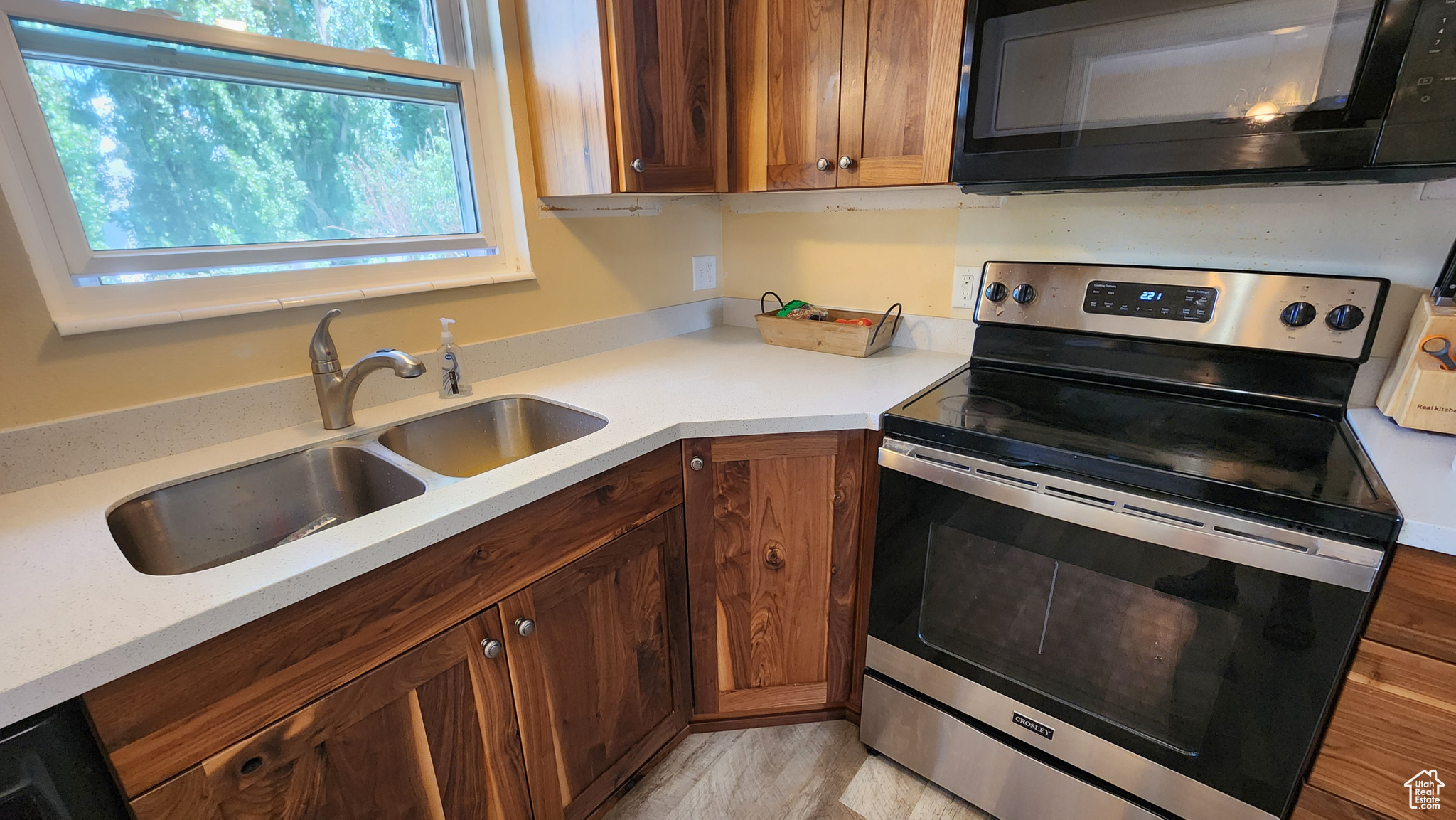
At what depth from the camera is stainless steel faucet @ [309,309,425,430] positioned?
1.15m

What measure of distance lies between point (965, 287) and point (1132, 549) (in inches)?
34.0

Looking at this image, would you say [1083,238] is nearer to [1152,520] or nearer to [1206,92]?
[1206,92]

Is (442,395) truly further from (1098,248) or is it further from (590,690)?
(1098,248)

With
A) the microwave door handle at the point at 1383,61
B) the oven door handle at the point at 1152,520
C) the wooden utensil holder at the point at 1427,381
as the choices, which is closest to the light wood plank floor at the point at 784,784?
the oven door handle at the point at 1152,520

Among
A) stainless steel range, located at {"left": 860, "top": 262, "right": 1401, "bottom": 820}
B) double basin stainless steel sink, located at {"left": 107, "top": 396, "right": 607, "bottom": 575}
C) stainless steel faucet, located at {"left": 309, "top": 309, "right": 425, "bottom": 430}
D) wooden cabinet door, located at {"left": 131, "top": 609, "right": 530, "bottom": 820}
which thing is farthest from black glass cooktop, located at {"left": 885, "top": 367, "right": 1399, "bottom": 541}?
stainless steel faucet, located at {"left": 309, "top": 309, "right": 425, "bottom": 430}

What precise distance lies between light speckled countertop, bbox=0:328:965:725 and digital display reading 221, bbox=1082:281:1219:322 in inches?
13.9

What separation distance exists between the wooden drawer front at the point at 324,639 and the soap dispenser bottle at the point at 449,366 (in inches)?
20.5

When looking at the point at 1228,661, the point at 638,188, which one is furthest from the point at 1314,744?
the point at 638,188

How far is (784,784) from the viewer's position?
56.6 inches

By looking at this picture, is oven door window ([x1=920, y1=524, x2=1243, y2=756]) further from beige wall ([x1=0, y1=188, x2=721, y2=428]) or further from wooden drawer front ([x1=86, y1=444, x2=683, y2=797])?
beige wall ([x1=0, y1=188, x2=721, y2=428])

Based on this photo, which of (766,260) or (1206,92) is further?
(766,260)

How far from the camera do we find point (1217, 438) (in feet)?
3.55

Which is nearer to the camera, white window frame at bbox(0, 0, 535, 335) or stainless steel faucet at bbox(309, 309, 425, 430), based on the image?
white window frame at bbox(0, 0, 535, 335)

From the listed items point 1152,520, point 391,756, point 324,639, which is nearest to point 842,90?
point 1152,520
